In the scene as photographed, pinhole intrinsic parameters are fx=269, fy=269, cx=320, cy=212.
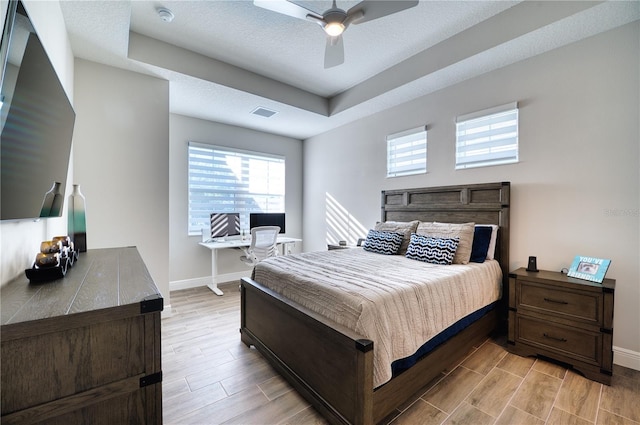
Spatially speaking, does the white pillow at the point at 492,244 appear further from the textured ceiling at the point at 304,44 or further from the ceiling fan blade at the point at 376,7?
the ceiling fan blade at the point at 376,7

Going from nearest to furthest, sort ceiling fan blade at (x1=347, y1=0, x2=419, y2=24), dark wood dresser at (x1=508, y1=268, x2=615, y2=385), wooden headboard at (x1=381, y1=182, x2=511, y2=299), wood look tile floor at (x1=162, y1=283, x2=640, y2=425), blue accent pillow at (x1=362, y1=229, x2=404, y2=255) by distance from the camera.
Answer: wood look tile floor at (x1=162, y1=283, x2=640, y2=425), ceiling fan blade at (x1=347, y1=0, x2=419, y2=24), dark wood dresser at (x1=508, y1=268, x2=615, y2=385), wooden headboard at (x1=381, y1=182, x2=511, y2=299), blue accent pillow at (x1=362, y1=229, x2=404, y2=255)

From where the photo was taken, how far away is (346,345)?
56.2 inches

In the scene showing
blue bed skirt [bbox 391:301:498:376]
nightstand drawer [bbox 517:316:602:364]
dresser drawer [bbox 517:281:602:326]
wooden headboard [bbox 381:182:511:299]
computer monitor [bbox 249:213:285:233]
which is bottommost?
nightstand drawer [bbox 517:316:602:364]

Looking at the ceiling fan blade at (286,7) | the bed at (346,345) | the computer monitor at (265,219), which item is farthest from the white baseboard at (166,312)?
the ceiling fan blade at (286,7)

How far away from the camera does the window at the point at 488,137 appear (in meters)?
2.80

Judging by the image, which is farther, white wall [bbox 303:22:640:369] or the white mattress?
white wall [bbox 303:22:640:369]

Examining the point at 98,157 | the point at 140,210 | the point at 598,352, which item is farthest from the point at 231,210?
the point at 598,352


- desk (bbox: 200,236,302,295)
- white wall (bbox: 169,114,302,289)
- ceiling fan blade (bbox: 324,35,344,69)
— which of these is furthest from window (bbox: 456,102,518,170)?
white wall (bbox: 169,114,302,289)

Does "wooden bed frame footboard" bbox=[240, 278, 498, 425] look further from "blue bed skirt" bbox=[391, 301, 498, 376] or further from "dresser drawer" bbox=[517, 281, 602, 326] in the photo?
"dresser drawer" bbox=[517, 281, 602, 326]

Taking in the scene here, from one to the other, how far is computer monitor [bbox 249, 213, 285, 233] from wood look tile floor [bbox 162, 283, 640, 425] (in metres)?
2.33

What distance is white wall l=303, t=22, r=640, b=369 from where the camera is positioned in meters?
2.17

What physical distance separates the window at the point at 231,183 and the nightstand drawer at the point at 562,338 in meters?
4.06

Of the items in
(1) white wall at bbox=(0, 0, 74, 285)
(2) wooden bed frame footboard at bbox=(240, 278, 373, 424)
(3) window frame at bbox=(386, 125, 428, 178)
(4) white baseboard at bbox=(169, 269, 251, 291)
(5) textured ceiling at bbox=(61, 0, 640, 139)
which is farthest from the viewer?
(4) white baseboard at bbox=(169, 269, 251, 291)

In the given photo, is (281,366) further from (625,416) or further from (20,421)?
(625,416)
